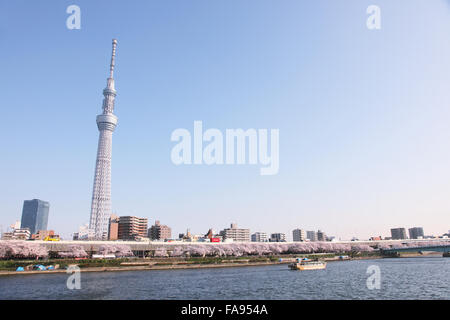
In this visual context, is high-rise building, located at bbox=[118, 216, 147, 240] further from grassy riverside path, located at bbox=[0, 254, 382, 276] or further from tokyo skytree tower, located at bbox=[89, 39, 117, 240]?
grassy riverside path, located at bbox=[0, 254, 382, 276]

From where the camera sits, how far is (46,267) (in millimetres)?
62750

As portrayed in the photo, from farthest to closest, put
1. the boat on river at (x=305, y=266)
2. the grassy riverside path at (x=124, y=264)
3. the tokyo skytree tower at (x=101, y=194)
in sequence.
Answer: the tokyo skytree tower at (x=101, y=194), the boat on river at (x=305, y=266), the grassy riverside path at (x=124, y=264)

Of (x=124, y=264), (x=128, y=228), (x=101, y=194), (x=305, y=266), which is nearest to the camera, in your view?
(x=305, y=266)

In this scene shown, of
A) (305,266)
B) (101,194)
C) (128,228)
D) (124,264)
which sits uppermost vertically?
(101,194)

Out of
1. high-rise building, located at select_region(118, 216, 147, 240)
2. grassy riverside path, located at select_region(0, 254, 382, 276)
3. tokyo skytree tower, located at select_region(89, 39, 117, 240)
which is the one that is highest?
tokyo skytree tower, located at select_region(89, 39, 117, 240)

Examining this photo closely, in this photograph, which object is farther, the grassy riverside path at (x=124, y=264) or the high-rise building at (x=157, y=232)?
the high-rise building at (x=157, y=232)

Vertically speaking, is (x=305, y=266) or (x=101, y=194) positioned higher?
(x=101, y=194)

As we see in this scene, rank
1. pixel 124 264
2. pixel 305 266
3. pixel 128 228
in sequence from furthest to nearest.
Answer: pixel 128 228 → pixel 124 264 → pixel 305 266

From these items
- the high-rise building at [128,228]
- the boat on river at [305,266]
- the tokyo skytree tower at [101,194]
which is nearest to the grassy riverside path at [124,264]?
the boat on river at [305,266]

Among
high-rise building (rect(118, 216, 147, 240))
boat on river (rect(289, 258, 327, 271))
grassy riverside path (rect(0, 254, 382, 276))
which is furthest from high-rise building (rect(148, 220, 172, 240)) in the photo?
boat on river (rect(289, 258, 327, 271))

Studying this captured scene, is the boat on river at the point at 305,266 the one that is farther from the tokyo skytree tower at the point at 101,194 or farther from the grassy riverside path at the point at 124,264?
the tokyo skytree tower at the point at 101,194

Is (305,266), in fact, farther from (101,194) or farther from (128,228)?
(101,194)

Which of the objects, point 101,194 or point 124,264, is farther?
point 101,194

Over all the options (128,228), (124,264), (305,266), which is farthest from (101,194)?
(305,266)
